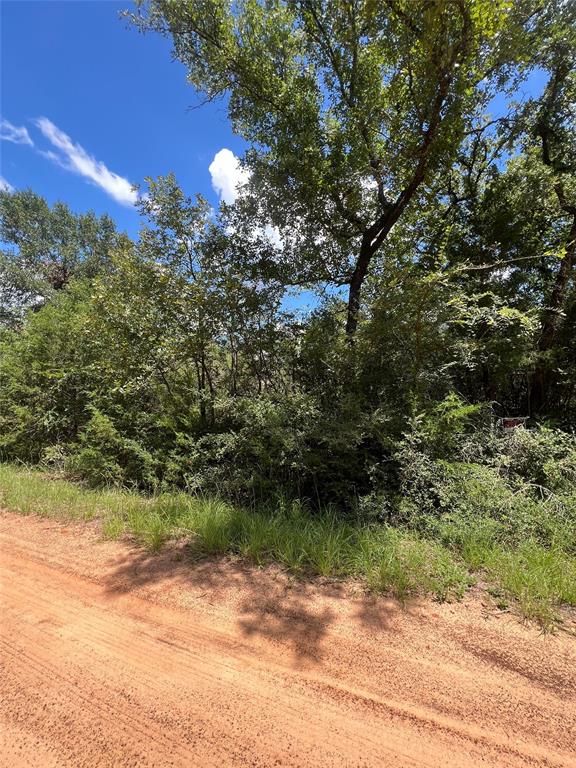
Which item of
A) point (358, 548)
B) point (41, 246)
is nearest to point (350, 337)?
point (358, 548)

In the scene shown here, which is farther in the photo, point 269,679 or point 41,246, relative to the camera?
point 41,246

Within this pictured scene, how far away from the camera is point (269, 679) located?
7.27 ft

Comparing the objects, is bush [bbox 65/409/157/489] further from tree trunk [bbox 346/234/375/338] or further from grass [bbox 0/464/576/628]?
tree trunk [bbox 346/234/375/338]

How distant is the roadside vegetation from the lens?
164 inches

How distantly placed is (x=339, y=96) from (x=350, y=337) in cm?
426

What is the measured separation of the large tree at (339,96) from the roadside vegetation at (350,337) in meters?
0.04

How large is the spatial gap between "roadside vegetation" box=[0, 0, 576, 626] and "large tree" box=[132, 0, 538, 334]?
0.12 feet

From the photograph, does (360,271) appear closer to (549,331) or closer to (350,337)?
(350,337)

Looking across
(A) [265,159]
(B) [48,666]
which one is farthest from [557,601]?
(A) [265,159]

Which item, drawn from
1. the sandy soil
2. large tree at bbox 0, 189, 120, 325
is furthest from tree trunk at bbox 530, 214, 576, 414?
large tree at bbox 0, 189, 120, 325

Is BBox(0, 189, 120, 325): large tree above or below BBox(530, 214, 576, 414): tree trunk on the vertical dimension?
above

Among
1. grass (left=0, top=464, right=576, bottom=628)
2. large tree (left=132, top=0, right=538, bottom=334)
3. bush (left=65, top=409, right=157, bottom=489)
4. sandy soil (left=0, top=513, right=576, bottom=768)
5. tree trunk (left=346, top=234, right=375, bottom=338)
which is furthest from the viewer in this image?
tree trunk (left=346, top=234, right=375, bottom=338)

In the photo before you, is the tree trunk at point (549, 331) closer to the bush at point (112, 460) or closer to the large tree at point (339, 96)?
the large tree at point (339, 96)

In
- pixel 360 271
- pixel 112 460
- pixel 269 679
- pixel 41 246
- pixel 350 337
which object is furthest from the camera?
pixel 41 246
